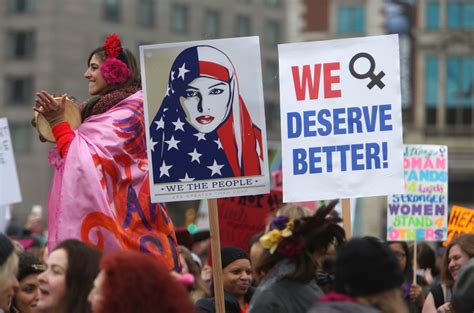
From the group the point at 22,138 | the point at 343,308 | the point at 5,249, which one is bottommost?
Answer: the point at 22,138

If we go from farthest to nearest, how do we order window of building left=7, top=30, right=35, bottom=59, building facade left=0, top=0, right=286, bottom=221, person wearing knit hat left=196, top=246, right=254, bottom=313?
window of building left=7, top=30, right=35, bottom=59
building facade left=0, top=0, right=286, bottom=221
person wearing knit hat left=196, top=246, right=254, bottom=313

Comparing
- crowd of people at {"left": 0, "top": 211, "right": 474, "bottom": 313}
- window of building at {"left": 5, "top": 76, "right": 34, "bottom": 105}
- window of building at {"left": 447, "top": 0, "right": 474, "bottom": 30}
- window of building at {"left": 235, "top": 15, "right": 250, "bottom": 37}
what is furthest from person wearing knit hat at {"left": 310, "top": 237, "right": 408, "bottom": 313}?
window of building at {"left": 235, "top": 15, "right": 250, "bottom": 37}

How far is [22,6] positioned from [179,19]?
8.14 meters

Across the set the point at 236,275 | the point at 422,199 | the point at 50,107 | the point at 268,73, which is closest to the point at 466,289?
the point at 50,107

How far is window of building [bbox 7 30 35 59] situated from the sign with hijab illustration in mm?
57594

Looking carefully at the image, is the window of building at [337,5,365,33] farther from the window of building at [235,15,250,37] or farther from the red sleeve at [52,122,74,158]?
the red sleeve at [52,122,74,158]

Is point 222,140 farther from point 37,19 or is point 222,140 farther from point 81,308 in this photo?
point 37,19

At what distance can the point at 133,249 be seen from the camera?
8.19m

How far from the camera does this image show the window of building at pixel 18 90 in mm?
64562

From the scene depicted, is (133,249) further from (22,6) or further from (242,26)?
(242,26)

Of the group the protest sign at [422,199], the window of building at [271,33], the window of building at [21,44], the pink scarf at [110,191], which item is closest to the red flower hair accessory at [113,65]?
the pink scarf at [110,191]

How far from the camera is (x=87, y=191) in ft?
26.4

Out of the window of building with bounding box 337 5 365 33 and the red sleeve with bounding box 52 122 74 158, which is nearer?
the red sleeve with bounding box 52 122 74 158

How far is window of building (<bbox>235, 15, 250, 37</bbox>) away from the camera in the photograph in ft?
234
